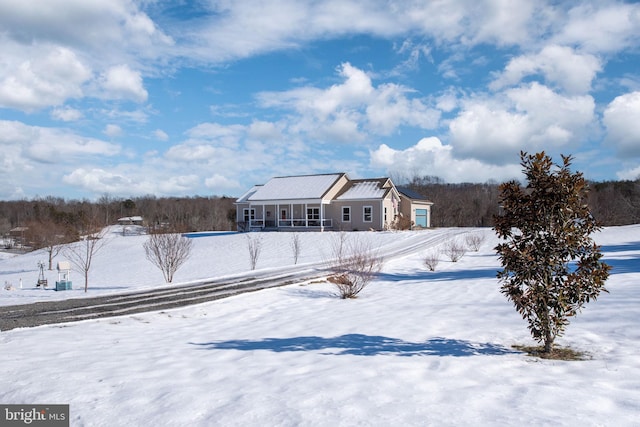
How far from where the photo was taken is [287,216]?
144 ft

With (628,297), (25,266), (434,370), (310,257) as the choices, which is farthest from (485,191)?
(434,370)

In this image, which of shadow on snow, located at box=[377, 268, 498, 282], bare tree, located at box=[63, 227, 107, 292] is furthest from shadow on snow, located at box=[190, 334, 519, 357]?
bare tree, located at box=[63, 227, 107, 292]

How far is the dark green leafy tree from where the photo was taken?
6484mm

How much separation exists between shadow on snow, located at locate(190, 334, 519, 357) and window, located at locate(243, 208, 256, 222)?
3670 centimetres

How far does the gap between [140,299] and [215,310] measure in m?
2.98

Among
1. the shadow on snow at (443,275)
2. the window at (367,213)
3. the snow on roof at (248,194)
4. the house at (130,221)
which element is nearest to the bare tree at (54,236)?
the snow on roof at (248,194)

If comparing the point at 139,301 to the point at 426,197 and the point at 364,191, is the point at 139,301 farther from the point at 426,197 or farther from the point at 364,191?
the point at 426,197

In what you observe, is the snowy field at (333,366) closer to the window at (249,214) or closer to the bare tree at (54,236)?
the window at (249,214)

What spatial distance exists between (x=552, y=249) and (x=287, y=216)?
37975 mm

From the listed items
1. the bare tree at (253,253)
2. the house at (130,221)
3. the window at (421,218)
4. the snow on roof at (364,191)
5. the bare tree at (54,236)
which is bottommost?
the bare tree at (253,253)

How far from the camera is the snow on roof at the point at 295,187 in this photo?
41812mm

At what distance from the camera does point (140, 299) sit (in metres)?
13.5

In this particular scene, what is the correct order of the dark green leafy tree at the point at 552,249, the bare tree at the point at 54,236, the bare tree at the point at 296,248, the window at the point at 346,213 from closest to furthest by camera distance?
the dark green leafy tree at the point at 552,249 → the bare tree at the point at 296,248 → the window at the point at 346,213 → the bare tree at the point at 54,236

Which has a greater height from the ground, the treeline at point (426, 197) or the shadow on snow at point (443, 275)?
the treeline at point (426, 197)
